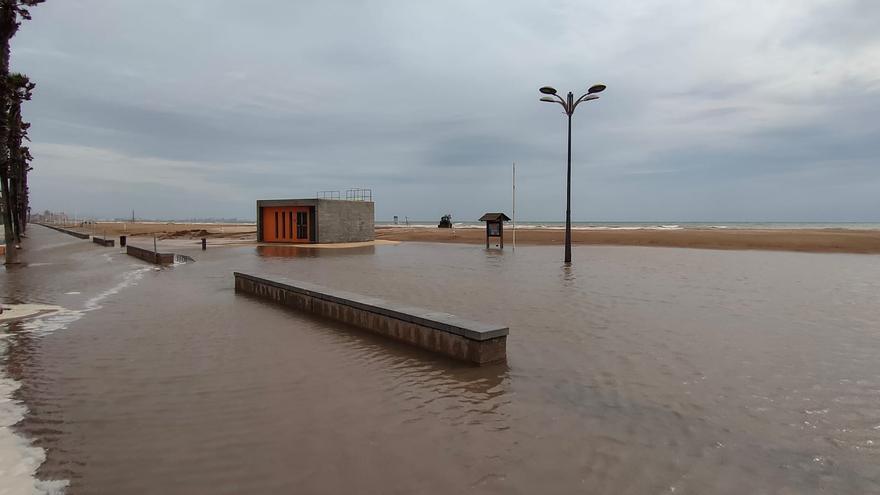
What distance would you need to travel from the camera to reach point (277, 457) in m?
3.72

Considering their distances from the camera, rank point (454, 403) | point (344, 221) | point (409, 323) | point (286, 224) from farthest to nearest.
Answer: point (344, 221) < point (286, 224) < point (409, 323) < point (454, 403)

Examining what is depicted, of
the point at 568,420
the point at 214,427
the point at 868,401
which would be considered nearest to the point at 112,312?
the point at 214,427

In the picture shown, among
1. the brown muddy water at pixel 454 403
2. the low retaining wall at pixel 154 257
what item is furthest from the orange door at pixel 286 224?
the brown muddy water at pixel 454 403

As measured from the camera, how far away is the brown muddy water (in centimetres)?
349

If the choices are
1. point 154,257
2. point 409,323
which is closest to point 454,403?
point 409,323

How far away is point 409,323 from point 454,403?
2471mm

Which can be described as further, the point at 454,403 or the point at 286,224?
the point at 286,224

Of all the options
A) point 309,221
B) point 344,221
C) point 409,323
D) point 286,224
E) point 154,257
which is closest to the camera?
point 409,323

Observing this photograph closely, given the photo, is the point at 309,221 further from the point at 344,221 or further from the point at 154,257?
the point at 154,257

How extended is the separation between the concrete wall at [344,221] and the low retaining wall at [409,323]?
2390 centimetres

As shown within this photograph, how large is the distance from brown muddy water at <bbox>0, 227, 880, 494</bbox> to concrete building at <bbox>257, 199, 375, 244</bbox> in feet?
78.3

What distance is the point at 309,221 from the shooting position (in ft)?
112

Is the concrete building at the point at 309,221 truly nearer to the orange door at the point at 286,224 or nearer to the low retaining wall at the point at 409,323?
the orange door at the point at 286,224

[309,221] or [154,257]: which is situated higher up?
[309,221]
